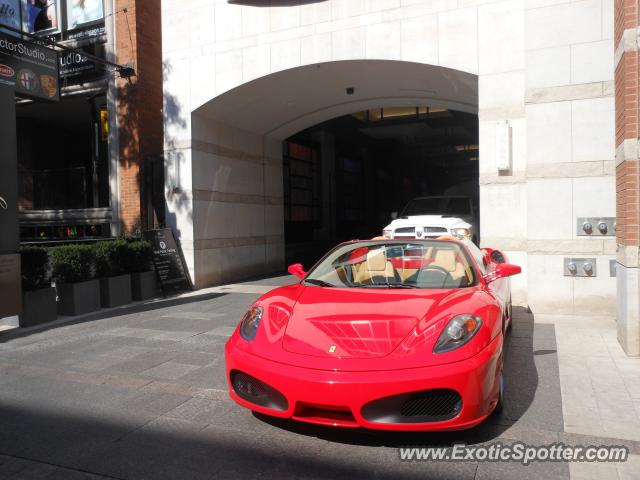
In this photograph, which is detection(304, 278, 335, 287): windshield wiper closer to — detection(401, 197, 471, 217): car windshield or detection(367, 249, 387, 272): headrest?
detection(367, 249, 387, 272): headrest

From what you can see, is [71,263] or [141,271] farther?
[141,271]

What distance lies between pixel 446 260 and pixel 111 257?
22.2 ft

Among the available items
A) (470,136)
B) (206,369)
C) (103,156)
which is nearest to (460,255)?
(206,369)

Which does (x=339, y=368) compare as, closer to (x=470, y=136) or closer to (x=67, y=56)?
(x=67, y=56)

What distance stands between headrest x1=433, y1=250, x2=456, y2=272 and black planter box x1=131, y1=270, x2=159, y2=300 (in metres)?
6.90

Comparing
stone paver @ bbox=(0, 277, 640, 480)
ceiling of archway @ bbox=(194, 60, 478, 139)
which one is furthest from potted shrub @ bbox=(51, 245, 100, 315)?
ceiling of archway @ bbox=(194, 60, 478, 139)

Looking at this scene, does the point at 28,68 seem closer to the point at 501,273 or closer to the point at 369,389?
the point at 501,273

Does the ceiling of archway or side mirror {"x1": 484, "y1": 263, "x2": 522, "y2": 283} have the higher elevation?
the ceiling of archway

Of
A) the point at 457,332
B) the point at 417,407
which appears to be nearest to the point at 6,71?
the point at 457,332

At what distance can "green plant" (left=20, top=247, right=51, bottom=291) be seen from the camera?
7645 millimetres

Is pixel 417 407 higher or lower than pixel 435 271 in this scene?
lower

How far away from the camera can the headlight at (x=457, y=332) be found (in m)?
3.33

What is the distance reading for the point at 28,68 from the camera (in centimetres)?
804

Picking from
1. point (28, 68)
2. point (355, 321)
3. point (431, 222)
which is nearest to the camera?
point (355, 321)
